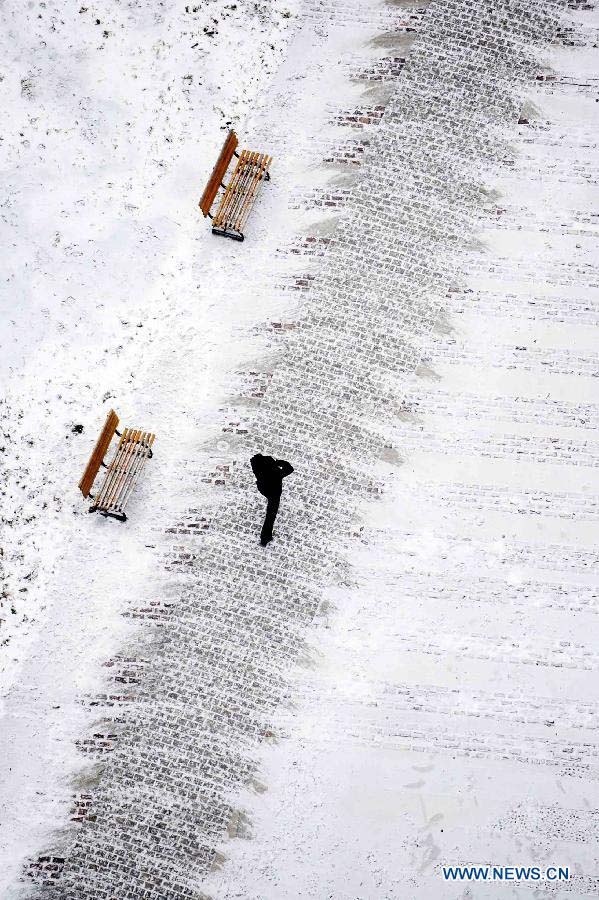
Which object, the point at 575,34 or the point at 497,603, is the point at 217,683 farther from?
the point at 575,34

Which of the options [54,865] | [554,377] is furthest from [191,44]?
[54,865]

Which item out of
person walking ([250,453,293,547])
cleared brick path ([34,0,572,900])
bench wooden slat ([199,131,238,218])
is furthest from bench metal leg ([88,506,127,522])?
bench wooden slat ([199,131,238,218])

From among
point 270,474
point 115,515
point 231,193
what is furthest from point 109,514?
point 231,193

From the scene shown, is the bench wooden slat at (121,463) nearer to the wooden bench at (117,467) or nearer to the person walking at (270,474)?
the wooden bench at (117,467)

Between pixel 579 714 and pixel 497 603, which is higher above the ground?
pixel 497 603

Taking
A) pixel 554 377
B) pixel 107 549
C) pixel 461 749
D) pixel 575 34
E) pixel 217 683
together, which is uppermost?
pixel 575 34

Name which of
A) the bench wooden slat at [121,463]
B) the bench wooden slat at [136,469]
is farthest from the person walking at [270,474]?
the bench wooden slat at [121,463]
